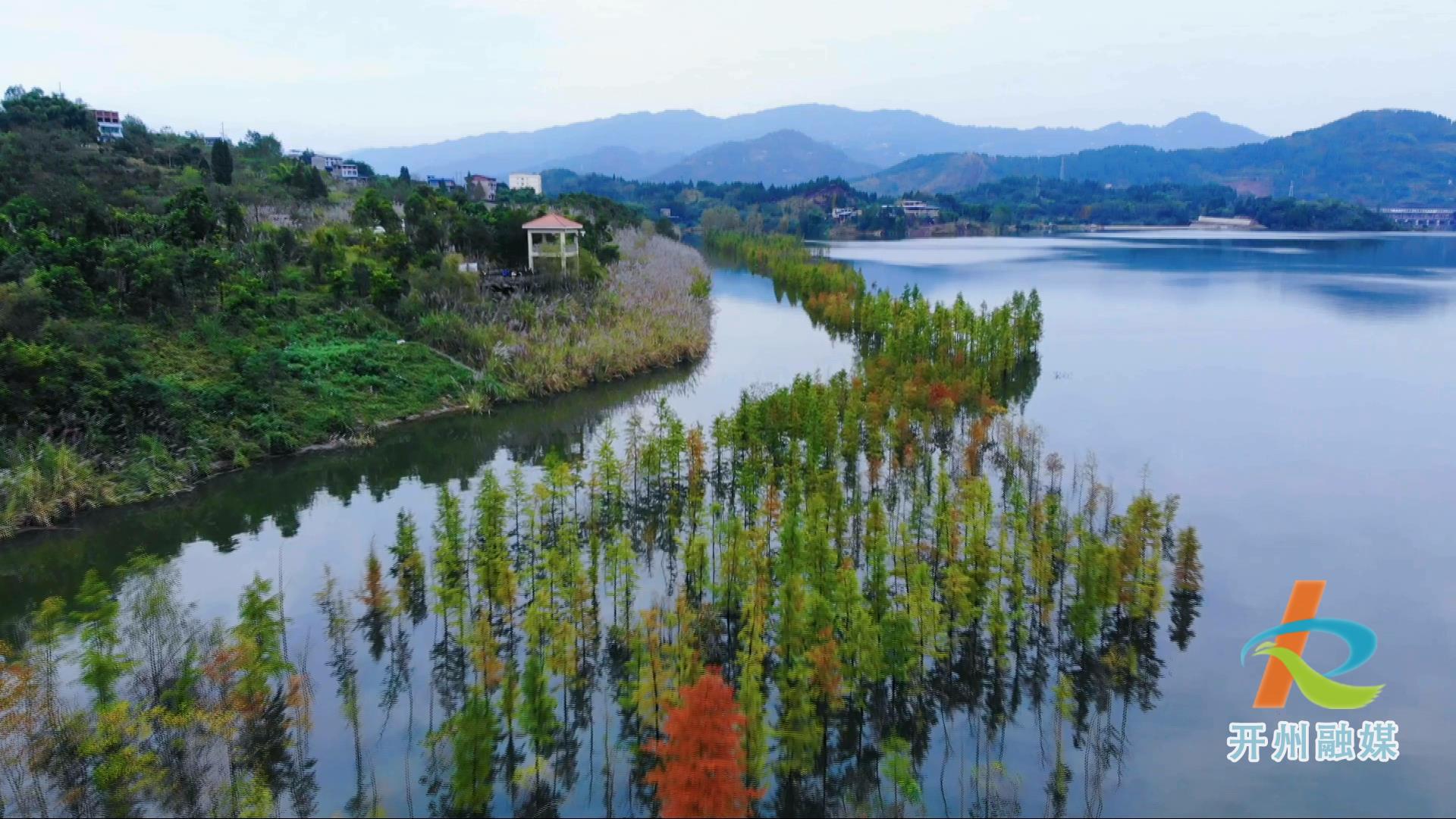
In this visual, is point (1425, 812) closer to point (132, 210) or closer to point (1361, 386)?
point (1361, 386)

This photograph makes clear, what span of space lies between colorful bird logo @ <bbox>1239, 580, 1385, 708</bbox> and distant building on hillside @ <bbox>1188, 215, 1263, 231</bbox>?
5161 inches

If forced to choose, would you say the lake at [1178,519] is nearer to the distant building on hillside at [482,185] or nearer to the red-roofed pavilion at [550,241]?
the red-roofed pavilion at [550,241]

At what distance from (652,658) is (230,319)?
19477 mm

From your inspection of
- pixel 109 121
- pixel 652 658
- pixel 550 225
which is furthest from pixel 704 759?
pixel 109 121

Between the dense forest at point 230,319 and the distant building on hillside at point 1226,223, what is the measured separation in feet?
377

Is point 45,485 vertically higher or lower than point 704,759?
lower

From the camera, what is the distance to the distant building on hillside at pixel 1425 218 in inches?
4946

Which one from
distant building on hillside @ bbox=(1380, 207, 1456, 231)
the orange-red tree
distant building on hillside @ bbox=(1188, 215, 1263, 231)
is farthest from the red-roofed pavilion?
distant building on hillside @ bbox=(1380, 207, 1456, 231)

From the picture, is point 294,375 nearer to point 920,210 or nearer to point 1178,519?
point 1178,519

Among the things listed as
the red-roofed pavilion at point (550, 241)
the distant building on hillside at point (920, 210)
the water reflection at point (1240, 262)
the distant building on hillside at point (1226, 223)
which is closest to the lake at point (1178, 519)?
the red-roofed pavilion at point (550, 241)

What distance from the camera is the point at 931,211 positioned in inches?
5069

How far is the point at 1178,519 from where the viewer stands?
16.0m

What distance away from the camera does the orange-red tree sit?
6941mm

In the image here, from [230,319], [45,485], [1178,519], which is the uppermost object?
[230,319]
